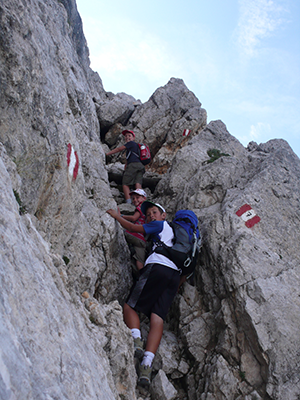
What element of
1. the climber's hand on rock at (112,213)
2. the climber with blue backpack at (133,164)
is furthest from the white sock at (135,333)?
the climber with blue backpack at (133,164)

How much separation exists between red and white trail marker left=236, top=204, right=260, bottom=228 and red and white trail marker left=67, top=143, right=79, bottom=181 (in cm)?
542

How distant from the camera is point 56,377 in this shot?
303 centimetres

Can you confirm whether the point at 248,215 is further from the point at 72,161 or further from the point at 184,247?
the point at 72,161

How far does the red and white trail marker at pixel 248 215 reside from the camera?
955 centimetres

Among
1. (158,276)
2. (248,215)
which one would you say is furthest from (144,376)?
(248,215)

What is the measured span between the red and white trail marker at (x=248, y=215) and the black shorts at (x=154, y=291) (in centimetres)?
342

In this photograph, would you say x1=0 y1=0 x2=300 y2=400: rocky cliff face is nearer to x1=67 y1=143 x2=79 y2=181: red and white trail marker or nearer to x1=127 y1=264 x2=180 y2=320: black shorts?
x1=67 y1=143 x2=79 y2=181: red and white trail marker

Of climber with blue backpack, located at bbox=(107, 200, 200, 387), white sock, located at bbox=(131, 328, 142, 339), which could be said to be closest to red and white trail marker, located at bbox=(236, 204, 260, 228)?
climber with blue backpack, located at bbox=(107, 200, 200, 387)

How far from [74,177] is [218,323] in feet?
18.1

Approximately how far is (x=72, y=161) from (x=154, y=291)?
3904 millimetres

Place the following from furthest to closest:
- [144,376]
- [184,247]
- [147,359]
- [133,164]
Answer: [133,164]
[184,247]
[147,359]
[144,376]

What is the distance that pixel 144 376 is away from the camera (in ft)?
20.1

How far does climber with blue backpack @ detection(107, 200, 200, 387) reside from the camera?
22.5ft

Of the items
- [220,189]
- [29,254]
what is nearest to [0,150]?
[29,254]
